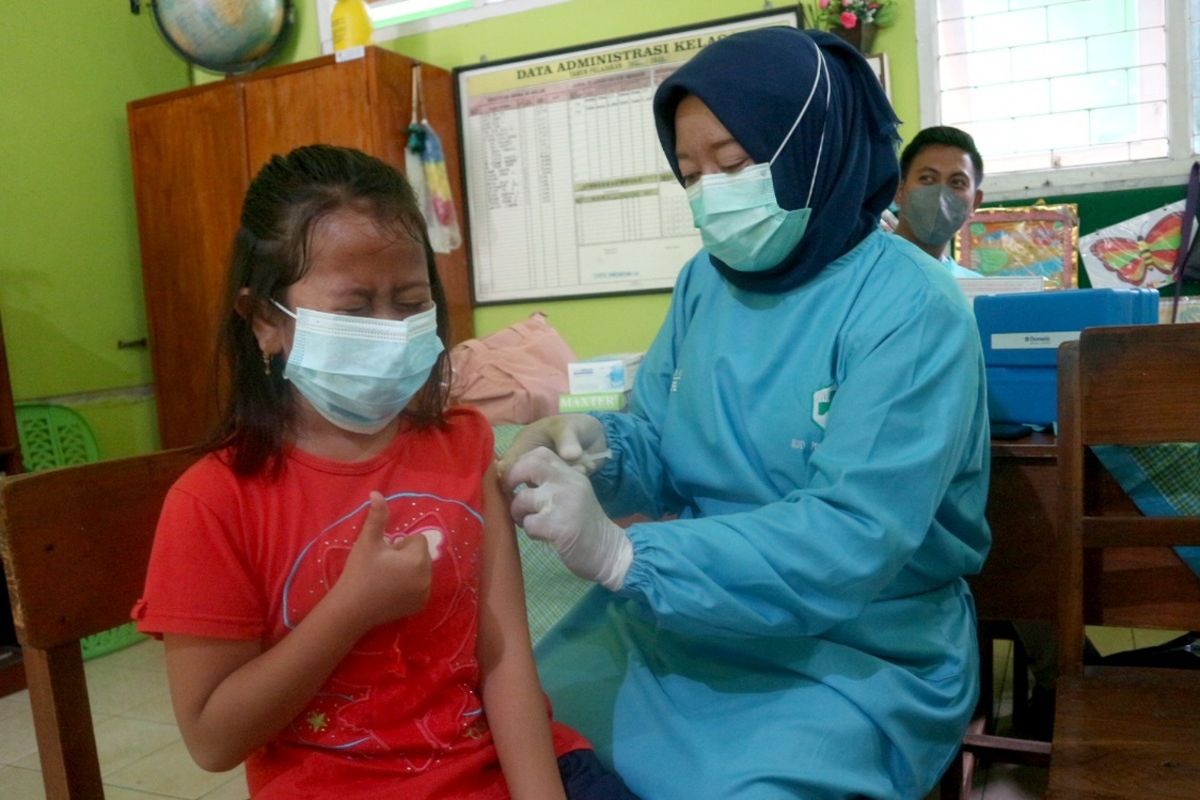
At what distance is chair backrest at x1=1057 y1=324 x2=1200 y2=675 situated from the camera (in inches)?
43.4

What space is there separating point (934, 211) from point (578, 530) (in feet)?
5.94

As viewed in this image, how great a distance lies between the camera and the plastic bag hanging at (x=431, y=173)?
2977mm

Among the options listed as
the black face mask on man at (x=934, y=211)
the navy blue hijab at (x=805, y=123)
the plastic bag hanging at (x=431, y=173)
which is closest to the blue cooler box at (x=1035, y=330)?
the navy blue hijab at (x=805, y=123)

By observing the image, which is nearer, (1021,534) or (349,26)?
(1021,534)

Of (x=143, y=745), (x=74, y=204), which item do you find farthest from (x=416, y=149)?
(x=143, y=745)

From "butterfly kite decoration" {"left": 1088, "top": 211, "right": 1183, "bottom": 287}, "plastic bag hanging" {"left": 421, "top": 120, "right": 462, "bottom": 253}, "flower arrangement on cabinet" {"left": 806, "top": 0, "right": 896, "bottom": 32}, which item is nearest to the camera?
"butterfly kite decoration" {"left": 1088, "top": 211, "right": 1183, "bottom": 287}

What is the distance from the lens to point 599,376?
2.48 metres

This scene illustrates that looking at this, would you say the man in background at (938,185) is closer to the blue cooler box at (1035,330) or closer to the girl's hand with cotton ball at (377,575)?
the blue cooler box at (1035,330)

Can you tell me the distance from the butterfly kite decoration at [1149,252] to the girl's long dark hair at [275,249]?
7.07 ft

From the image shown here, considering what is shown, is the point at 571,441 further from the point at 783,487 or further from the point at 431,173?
the point at 431,173

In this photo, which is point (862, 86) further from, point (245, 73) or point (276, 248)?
point (245, 73)

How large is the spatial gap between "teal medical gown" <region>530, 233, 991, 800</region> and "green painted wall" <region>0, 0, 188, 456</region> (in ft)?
8.96

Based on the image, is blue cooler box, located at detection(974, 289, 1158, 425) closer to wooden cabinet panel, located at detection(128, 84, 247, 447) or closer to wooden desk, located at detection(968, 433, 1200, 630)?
wooden desk, located at detection(968, 433, 1200, 630)

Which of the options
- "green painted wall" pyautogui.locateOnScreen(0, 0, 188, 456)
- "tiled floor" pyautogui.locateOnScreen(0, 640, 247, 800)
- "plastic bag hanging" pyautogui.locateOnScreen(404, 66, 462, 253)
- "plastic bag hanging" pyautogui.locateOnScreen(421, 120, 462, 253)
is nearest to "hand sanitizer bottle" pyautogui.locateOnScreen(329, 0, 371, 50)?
"plastic bag hanging" pyautogui.locateOnScreen(404, 66, 462, 253)
